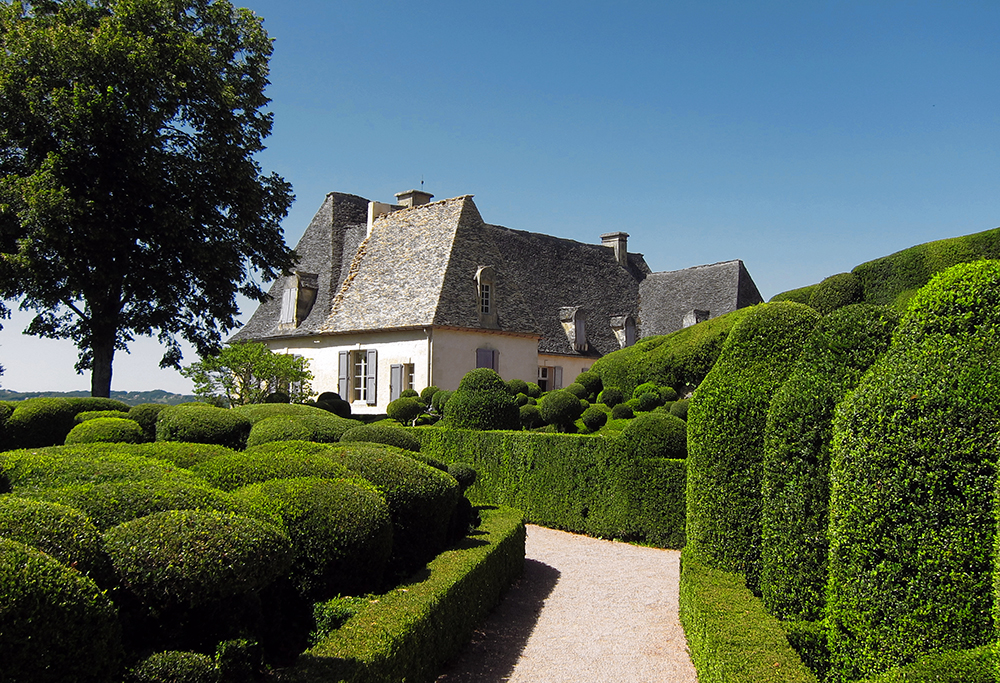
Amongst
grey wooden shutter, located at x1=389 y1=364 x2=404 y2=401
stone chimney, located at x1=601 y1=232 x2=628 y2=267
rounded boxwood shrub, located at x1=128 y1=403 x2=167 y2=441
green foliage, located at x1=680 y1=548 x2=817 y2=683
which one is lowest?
green foliage, located at x1=680 y1=548 x2=817 y2=683

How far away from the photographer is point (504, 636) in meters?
8.16

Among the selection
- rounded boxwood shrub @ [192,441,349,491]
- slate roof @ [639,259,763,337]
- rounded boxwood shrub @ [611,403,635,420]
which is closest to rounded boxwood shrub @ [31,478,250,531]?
rounded boxwood shrub @ [192,441,349,491]

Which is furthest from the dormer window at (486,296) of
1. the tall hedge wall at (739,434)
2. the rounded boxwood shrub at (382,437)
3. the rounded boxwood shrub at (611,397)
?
the tall hedge wall at (739,434)

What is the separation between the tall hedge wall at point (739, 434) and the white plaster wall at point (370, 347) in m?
18.6

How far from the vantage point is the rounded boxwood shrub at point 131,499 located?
4.80m

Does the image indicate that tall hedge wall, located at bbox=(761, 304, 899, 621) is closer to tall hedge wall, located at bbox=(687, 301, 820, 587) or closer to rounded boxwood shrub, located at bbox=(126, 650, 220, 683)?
tall hedge wall, located at bbox=(687, 301, 820, 587)

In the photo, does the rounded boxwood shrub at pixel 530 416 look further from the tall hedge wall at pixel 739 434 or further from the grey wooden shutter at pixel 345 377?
the tall hedge wall at pixel 739 434

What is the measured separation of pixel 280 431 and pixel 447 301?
1506 cm

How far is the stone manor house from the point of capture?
90.5 feet

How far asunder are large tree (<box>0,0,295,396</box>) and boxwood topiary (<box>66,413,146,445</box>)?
8260 millimetres

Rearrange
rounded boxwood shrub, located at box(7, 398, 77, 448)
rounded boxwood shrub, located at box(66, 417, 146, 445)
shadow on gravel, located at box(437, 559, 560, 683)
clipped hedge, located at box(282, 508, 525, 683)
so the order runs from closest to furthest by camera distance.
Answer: clipped hedge, located at box(282, 508, 525, 683), shadow on gravel, located at box(437, 559, 560, 683), rounded boxwood shrub, located at box(66, 417, 146, 445), rounded boxwood shrub, located at box(7, 398, 77, 448)

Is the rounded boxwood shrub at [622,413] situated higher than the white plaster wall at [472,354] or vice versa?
the white plaster wall at [472,354]

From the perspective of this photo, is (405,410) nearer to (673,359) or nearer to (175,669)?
(673,359)

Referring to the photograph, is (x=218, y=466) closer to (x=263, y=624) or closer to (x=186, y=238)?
(x=263, y=624)
